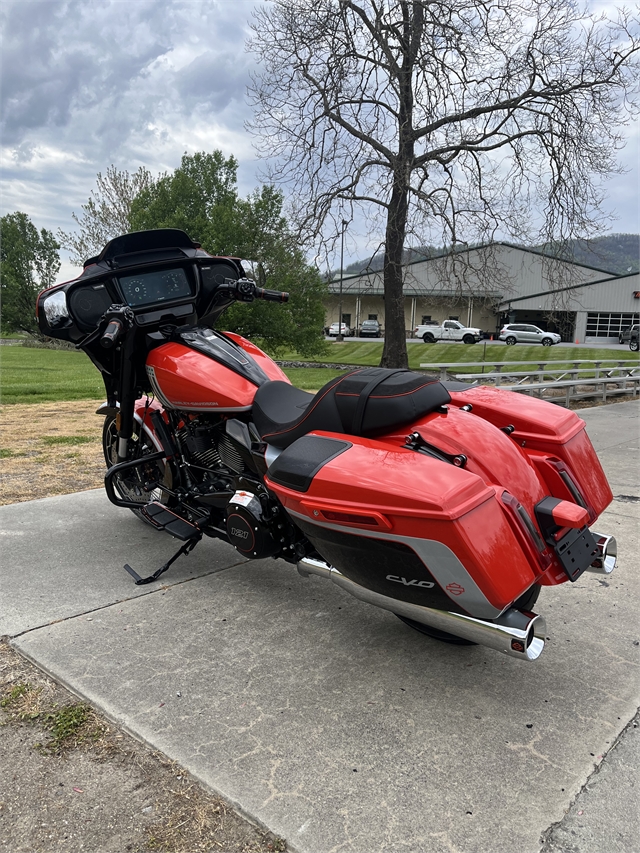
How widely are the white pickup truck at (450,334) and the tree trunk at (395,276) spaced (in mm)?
26961

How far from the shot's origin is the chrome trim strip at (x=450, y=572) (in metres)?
2.02

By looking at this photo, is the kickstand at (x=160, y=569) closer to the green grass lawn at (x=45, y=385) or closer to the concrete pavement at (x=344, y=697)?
the concrete pavement at (x=344, y=697)

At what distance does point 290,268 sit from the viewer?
665 inches

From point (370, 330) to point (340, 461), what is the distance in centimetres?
4860

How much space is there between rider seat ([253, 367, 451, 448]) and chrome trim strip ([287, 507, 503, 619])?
0.54 meters

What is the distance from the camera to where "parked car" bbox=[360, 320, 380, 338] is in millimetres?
50125

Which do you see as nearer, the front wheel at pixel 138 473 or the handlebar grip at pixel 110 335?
the handlebar grip at pixel 110 335

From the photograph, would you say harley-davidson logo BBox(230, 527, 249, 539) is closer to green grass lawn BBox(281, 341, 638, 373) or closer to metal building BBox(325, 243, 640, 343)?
green grass lawn BBox(281, 341, 638, 373)

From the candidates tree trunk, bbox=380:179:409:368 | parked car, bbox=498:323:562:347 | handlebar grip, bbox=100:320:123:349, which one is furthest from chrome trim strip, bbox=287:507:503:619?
parked car, bbox=498:323:562:347

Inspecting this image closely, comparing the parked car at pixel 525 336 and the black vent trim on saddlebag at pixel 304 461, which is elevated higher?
the black vent trim on saddlebag at pixel 304 461

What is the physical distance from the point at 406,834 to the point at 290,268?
1601 centimetres

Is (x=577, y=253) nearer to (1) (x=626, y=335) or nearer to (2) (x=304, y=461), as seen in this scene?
(2) (x=304, y=461)

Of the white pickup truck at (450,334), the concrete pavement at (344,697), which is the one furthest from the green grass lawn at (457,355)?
the concrete pavement at (344,697)

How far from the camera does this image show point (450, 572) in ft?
6.70
